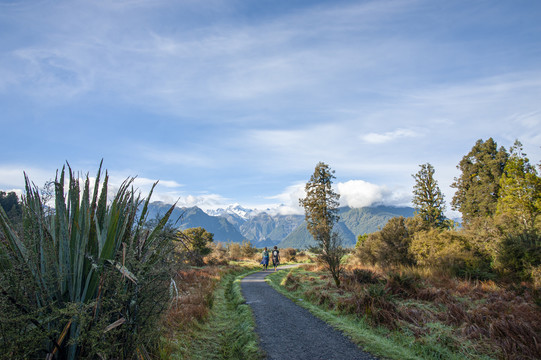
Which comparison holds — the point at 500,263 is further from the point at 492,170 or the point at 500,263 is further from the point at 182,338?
the point at 492,170

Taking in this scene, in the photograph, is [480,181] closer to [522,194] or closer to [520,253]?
[522,194]

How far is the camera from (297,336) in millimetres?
6387

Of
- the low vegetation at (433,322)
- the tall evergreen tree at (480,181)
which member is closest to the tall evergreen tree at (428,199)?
the tall evergreen tree at (480,181)

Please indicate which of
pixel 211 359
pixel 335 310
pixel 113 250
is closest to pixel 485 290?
pixel 335 310

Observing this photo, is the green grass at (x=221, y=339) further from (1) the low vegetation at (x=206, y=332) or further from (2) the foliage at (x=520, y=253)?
(2) the foliage at (x=520, y=253)

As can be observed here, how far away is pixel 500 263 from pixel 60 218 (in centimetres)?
1805

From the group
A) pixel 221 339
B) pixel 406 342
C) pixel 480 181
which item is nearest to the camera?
pixel 406 342

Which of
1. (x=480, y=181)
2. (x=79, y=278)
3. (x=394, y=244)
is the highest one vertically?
(x=480, y=181)

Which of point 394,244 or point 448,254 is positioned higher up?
point 394,244

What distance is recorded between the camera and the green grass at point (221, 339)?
17.8ft

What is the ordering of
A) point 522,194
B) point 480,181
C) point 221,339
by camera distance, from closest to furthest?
point 221,339 < point 522,194 < point 480,181

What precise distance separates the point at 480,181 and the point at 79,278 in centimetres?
4150

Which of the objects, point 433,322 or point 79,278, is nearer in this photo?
point 79,278

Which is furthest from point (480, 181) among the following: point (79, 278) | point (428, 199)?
point (79, 278)
